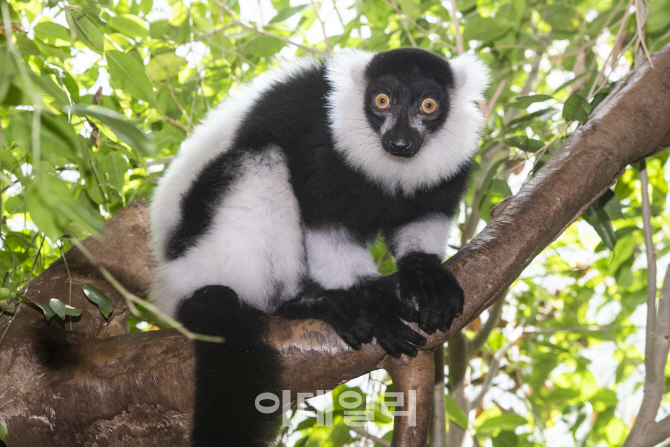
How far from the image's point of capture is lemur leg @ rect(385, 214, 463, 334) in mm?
2323

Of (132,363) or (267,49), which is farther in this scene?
(267,49)

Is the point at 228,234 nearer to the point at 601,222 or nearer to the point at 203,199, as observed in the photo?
the point at 203,199

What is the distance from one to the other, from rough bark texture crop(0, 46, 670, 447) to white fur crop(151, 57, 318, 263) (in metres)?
0.51

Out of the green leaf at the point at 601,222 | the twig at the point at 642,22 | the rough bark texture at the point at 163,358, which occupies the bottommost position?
the rough bark texture at the point at 163,358

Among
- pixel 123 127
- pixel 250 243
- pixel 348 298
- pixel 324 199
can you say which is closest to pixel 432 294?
pixel 348 298

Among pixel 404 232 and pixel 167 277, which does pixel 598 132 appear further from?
pixel 167 277

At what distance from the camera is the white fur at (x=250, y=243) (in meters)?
2.62

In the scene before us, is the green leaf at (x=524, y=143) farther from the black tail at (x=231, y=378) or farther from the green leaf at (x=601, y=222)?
the black tail at (x=231, y=378)

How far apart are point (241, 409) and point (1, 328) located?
4.03 ft

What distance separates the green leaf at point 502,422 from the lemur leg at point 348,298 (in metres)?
1.07

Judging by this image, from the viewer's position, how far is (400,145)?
8.94ft

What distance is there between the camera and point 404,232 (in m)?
3.09

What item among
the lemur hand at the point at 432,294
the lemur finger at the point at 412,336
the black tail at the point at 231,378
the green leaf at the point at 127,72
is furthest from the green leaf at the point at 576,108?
the green leaf at the point at 127,72

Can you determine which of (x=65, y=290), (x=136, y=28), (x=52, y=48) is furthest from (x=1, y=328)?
(x=136, y=28)
